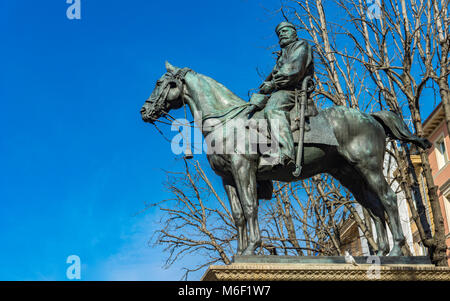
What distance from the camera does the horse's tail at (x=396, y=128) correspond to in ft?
33.1

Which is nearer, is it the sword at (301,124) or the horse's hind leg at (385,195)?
the sword at (301,124)

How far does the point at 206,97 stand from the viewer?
10.0m

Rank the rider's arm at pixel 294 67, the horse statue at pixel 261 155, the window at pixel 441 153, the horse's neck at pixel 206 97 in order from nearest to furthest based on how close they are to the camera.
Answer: the horse statue at pixel 261 155 → the horse's neck at pixel 206 97 → the rider's arm at pixel 294 67 → the window at pixel 441 153

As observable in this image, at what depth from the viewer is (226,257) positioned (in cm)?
2241

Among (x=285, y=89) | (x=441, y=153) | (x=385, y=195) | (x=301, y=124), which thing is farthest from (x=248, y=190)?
(x=441, y=153)

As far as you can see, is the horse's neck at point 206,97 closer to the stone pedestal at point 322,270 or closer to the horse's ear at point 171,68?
the horse's ear at point 171,68

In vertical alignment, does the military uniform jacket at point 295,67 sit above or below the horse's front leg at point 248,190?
above

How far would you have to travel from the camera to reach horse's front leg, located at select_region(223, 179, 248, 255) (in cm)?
916

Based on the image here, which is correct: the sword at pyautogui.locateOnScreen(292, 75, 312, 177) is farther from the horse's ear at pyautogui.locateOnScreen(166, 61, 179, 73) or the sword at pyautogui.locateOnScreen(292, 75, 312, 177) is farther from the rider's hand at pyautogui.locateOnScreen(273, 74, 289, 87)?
the horse's ear at pyautogui.locateOnScreen(166, 61, 179, 73)

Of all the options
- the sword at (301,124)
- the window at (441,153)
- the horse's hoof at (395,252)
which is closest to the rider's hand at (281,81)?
the sword at (301,124)

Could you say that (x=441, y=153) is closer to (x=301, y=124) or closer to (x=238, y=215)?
(x=301, y=124)
